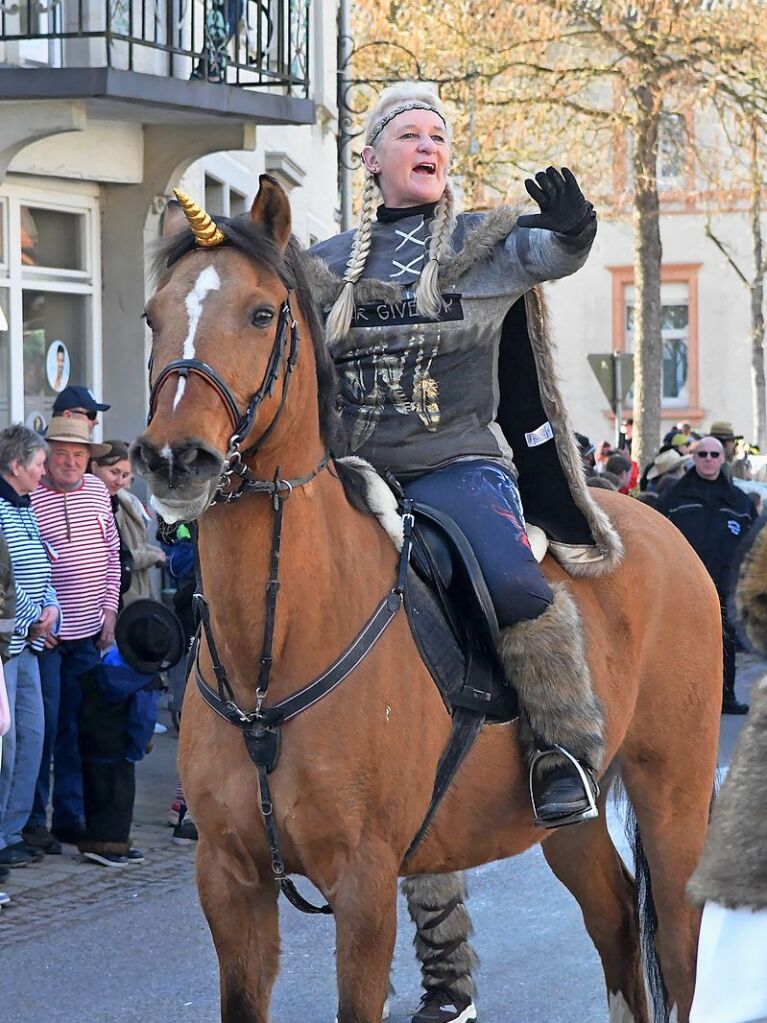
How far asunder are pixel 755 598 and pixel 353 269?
2.48 m

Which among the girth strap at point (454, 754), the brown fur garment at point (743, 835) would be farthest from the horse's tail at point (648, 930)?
the brown fur garment at point (743, 835)

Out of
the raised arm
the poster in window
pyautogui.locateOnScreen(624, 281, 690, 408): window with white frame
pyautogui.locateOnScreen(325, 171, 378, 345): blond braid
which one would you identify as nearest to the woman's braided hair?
pyautogui.locateOnScreen(325, 171, 378, 345): blond braid

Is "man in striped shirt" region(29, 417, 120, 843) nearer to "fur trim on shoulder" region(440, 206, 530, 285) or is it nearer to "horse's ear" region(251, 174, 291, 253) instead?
"fur trim on shoulder" region(440, 206, 530, 285)

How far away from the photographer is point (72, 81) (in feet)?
39.1

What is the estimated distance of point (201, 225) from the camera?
4133mm

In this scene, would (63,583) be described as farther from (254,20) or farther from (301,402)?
(254,20)

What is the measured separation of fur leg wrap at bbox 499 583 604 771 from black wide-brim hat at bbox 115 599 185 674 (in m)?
Result: 3.03

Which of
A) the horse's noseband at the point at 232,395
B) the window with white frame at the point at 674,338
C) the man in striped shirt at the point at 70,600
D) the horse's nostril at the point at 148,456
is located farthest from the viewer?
the window with white frame at the point at 674,338

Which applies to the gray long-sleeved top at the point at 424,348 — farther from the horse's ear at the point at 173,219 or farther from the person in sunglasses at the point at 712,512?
the person in sunglasses at the point at 712,512

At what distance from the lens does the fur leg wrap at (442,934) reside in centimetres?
600

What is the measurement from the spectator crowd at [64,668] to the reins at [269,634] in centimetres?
352

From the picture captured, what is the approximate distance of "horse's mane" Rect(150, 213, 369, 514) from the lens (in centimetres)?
420

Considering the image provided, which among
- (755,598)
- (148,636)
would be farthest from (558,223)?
(148,636)

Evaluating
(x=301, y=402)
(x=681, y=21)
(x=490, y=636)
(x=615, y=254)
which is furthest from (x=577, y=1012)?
(x=615, y=254)
